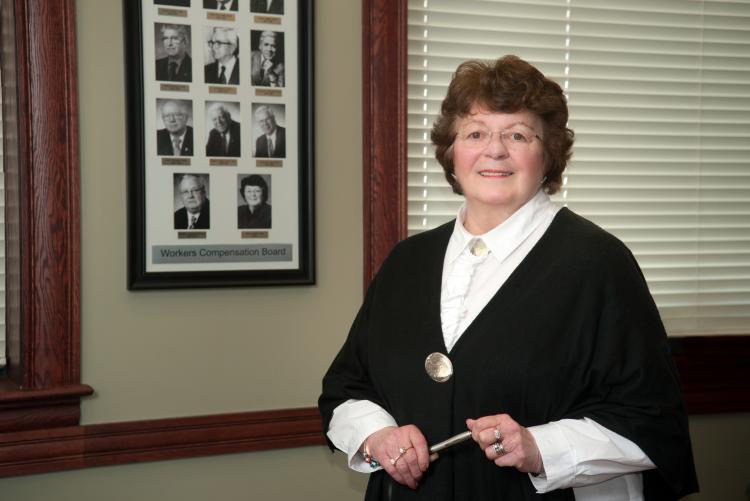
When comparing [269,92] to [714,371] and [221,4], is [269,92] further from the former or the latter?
[714,371]

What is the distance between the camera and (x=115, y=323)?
2375mm

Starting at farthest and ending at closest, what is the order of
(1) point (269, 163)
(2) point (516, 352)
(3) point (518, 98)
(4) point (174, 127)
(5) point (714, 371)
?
(5) point (714, 371) → (1) point (269, 163) → (4) point (174, 127) → (3) point (518, 98) → (2) point (516, 352)

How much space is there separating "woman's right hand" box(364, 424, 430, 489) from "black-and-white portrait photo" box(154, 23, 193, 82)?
125 centimetres

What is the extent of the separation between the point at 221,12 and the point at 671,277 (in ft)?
6.04

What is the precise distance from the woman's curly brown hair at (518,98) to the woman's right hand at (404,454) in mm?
652

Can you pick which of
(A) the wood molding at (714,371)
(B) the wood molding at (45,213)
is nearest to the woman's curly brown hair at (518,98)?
(B) the wood molding at (45,213)

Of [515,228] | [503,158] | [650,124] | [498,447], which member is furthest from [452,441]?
[650,124]

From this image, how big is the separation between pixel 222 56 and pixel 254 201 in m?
0.43

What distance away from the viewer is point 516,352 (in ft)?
5.37

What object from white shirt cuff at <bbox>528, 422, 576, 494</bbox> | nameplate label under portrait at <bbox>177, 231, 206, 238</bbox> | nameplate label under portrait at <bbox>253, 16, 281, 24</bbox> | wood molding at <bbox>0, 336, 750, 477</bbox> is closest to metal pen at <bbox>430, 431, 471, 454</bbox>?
white shirt cuff at <bbox>528, 422, 576, 494</bbox>

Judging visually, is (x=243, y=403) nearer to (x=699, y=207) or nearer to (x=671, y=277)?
(x=671, y=277)

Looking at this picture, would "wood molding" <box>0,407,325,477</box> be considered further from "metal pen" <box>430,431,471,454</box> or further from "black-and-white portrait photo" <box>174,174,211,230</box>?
"metal pen" <box>430,431,471,454</box>

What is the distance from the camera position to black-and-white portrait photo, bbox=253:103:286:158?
96.9 inches

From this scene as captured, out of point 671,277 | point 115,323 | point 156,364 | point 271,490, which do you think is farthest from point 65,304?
point 671,277
